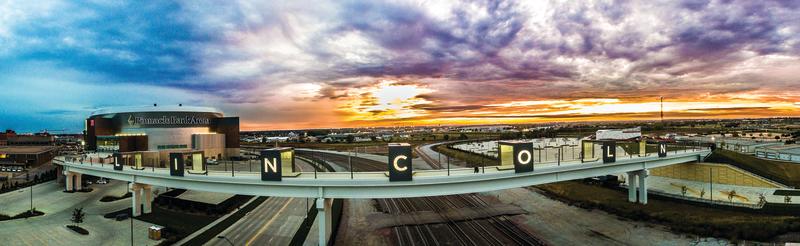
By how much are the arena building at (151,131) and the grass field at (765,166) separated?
14181cm

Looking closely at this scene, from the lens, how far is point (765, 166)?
71312 millimetres

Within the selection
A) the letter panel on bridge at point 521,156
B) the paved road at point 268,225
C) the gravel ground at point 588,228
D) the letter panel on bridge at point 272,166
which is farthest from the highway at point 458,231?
the paved road at point 268,225

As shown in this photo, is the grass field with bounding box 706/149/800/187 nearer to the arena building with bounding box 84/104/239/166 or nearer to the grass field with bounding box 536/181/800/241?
the grass field with bounding box 536/181/800/241

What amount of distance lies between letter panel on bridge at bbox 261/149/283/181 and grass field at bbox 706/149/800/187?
83006 millimetres

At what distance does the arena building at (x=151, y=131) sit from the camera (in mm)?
111250

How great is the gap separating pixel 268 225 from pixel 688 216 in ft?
196

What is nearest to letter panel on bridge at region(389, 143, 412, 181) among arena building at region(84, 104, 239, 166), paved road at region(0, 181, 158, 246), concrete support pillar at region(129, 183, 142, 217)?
paved road at region(0, 181, 158, 246)

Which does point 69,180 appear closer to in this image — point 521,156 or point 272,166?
point 272,166

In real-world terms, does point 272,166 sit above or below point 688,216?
above

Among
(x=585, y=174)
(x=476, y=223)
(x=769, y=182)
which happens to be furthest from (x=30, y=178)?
(x=769, y=182)

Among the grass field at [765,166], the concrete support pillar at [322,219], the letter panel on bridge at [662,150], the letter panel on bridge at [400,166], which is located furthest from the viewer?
the grass field at [765,166]

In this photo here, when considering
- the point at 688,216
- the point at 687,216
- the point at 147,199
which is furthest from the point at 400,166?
the point at 147,199

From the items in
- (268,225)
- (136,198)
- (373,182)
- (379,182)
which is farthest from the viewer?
(136,198)

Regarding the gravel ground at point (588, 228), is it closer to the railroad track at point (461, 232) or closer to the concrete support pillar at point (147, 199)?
the railroad track at point (461, 232)
